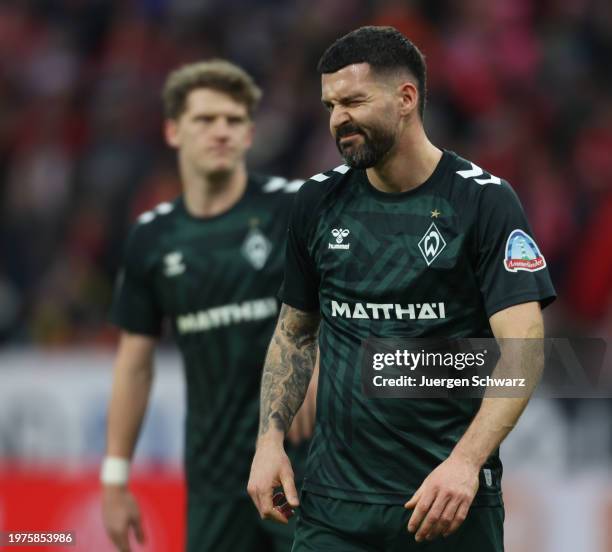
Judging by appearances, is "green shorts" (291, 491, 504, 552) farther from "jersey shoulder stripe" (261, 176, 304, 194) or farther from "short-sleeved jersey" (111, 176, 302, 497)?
"jersey shoulder stripe" (261, 176, 304, 194)

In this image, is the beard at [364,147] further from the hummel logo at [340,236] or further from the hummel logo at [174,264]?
the hummel logo at [174,264]

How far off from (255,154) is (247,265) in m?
5.35

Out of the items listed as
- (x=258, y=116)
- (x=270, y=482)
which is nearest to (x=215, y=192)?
(x=270, y=482)

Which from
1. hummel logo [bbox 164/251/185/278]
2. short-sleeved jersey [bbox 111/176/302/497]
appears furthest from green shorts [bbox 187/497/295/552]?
hummel logo [bbox 164/251/185/278]

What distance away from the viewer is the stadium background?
811 cm

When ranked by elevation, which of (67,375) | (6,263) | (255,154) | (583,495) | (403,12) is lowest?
(583,495)

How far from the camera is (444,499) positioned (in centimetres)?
383

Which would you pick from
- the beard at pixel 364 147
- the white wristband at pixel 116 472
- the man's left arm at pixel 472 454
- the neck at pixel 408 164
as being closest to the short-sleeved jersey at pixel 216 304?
the white wristband at pixel 116 472

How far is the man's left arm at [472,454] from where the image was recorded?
12.6 feet

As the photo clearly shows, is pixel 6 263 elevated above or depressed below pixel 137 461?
above

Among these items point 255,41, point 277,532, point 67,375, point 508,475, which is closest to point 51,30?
point 255,41

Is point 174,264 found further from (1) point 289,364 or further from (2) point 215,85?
(1) point 289,364

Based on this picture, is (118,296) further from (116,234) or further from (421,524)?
(116,234)

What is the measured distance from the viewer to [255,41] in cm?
1262
